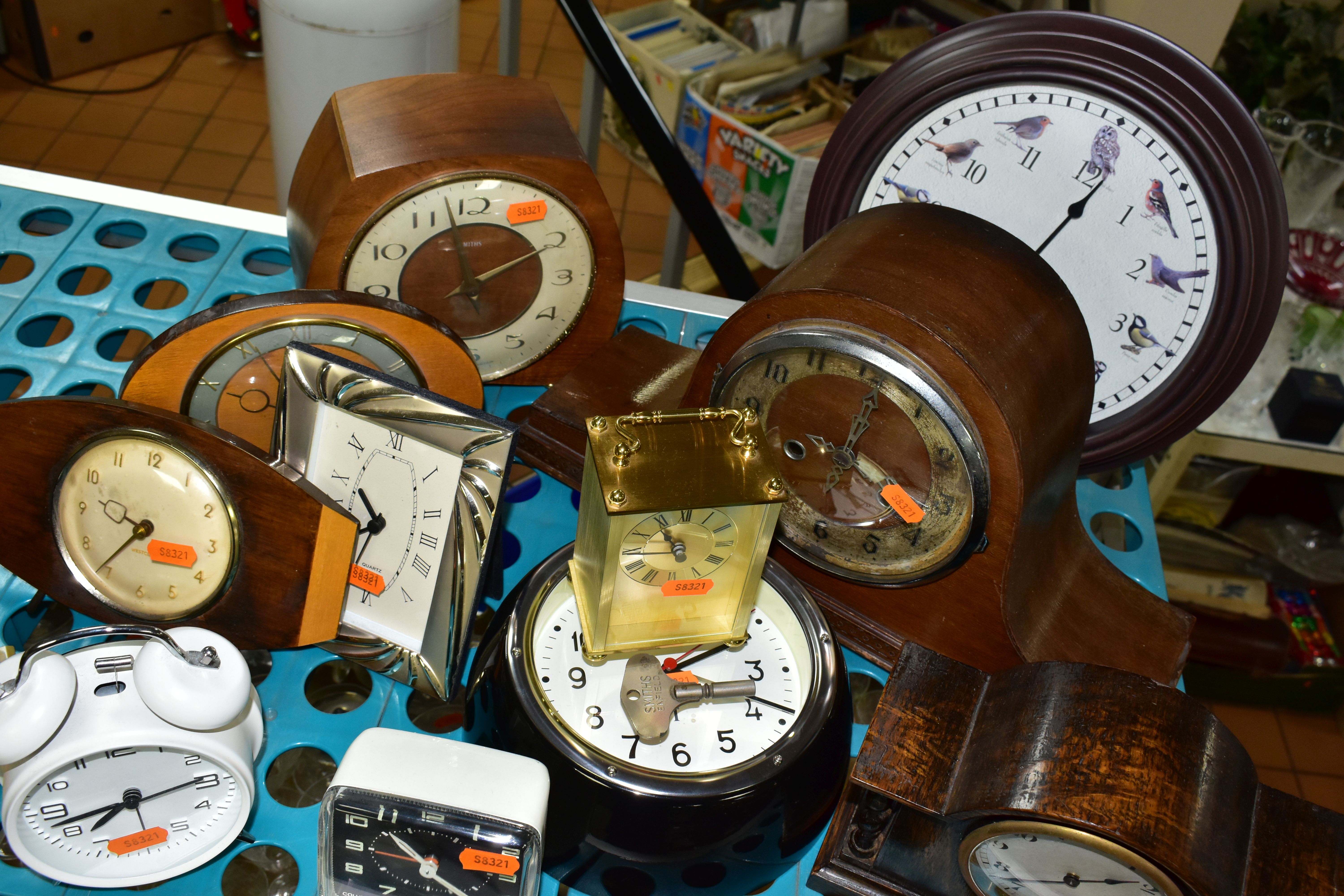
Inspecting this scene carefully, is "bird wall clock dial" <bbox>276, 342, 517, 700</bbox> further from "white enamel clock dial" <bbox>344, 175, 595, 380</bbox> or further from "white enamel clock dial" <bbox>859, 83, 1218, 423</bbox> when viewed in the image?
"white enamel clock dial" <bbox>859, 83, 1218, 423</bbox>

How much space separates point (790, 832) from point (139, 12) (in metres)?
3.93

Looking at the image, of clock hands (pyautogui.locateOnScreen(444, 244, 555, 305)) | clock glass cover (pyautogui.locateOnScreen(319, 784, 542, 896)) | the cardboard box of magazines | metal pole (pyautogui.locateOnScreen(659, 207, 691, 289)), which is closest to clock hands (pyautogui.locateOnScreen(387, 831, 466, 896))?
clock glass cover (pyautogui.locateOnScreen(319, 784, 542, 896))

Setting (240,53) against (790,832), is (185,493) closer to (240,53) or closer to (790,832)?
(790,832)

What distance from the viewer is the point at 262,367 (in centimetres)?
133

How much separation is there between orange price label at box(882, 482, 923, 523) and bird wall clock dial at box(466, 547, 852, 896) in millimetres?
152

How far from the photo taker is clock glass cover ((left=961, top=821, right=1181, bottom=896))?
37.2 inches

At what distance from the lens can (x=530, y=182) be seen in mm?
1460

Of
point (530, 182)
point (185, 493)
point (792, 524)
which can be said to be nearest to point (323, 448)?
point (185, 493)

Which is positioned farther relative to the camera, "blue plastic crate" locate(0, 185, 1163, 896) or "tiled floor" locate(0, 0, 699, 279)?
"tiled floor" locate(0, 0, 699, 279)

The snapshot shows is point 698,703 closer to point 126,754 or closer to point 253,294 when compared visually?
point 126,754

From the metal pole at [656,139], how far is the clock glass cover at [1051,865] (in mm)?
1163

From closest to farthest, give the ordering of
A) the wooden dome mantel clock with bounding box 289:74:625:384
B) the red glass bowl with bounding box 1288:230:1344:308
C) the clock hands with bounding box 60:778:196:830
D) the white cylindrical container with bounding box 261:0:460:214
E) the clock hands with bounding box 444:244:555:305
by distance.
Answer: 1. the clock hands with bounding box 60:778:196:830
2. the wooden dome mantel clock with bounding box 289:74:625:384
3. the clock hands with bounding box 444:244:555:305
4. the white cylindrical container with bounding box 261:0:460:214
5. the red glass bowl with bounding box 1288:230:1344:308

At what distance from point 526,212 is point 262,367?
41cm

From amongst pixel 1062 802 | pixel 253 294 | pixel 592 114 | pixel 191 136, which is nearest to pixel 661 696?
pixel 1062 802
